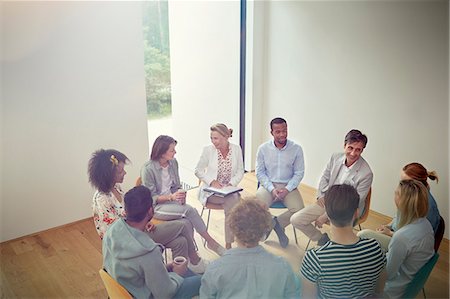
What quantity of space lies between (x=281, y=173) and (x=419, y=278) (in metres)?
1.69

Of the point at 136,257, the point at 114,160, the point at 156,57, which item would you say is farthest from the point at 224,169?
the point at 156,57

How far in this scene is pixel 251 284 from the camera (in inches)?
69.0

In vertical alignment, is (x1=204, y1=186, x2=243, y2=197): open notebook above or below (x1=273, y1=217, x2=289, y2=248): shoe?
above

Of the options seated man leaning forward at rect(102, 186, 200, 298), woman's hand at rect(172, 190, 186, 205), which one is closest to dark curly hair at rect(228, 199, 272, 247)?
seated man leaning forward at rect(102, 186, 200, 298)

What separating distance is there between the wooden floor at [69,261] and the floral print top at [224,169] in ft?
0.84

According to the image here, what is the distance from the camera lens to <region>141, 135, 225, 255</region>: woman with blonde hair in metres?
3.12

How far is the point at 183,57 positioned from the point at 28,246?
11.1 ft

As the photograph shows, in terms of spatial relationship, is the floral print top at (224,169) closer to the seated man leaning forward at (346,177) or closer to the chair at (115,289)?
the seated man leaning forward at (346,177)

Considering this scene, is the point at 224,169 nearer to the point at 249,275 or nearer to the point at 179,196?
the point at 179,196

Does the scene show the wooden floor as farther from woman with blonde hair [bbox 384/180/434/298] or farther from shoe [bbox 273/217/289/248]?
woman with blonde hair [bbox 384/180/434/298]

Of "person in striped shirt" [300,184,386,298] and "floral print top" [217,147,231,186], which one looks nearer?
"person in striped shirt" [300,184,386,298]

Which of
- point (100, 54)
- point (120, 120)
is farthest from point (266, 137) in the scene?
point (100, 54)

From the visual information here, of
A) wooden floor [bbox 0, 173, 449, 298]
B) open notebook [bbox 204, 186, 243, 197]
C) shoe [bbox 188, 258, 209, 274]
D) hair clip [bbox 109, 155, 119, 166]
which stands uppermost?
hair clip [bbox 109, 155, 119, 166]

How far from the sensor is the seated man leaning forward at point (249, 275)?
1.76 m
